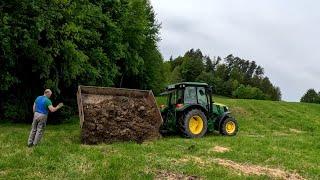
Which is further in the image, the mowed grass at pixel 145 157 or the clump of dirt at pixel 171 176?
the mowed grass at pixel 145 157

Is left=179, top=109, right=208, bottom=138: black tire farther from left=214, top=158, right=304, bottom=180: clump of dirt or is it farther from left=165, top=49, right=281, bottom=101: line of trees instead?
left=165, top=49, right=281, bottom=101: line of trees

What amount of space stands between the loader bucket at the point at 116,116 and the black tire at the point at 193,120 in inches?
65.9

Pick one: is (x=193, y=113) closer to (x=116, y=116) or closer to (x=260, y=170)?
(x=116, y=116)

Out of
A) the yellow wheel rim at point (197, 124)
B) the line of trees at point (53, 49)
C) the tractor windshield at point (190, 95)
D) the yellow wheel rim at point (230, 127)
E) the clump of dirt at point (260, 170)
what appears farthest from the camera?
the line of trees at point (53, 49)

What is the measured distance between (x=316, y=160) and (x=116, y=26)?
19783mm

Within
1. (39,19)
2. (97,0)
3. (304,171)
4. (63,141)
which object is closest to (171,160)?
(304,171)

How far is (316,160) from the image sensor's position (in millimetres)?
16578

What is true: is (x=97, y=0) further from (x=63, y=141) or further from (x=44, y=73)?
(x=63, y=141)

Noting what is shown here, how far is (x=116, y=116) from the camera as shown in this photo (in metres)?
18.3

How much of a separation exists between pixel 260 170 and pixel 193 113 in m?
7.08

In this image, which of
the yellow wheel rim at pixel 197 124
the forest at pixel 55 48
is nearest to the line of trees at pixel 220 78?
the forest at pixel 55 48

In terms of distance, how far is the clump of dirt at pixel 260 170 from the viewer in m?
13.9

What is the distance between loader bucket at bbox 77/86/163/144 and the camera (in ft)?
57.9

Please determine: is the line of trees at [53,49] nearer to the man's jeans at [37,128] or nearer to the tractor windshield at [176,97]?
the tractor windshield at [176,97]
